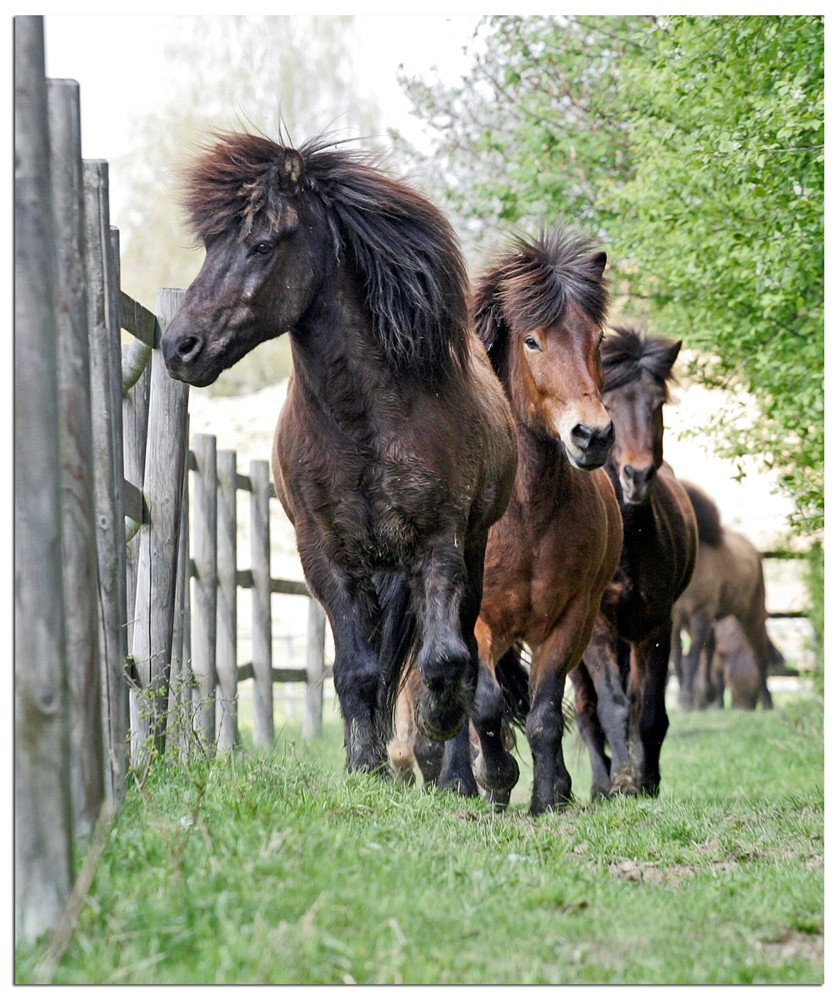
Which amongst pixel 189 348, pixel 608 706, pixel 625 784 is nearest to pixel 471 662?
pixel 189 348

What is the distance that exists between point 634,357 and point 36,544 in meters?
6.39

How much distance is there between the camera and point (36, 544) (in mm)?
3707

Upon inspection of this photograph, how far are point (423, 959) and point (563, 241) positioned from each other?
18.1 feet

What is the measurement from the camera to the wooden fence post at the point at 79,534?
3.98 meters

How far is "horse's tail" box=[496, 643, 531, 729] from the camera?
8555 millimetres

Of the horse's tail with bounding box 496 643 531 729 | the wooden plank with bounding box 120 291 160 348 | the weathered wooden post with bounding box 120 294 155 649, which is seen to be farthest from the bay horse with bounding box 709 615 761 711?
the wooden plank with bounding box 120 291 160 348

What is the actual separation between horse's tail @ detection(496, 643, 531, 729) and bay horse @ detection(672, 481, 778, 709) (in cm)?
1134

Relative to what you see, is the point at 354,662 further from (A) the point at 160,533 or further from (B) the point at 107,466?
(B) the point at 107,466

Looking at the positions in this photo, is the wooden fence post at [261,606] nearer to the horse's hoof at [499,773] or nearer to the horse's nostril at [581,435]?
the horse's hoof at [499,773]

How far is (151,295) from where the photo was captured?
127 feet

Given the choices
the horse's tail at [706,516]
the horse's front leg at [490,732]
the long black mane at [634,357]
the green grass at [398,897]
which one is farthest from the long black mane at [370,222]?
the horse's tail at [706,516]

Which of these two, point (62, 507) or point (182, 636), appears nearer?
point (62, 507)

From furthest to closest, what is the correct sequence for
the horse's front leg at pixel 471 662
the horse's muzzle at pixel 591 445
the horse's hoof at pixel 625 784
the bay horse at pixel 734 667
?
1. the bay horse at pixel 734 667
2. the horse's hoof at pixel 625 784
3. the horse's muzzle at pixel 591 445
4. the horse's front leg at pixel 471 662

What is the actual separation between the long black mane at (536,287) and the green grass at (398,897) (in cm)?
305
